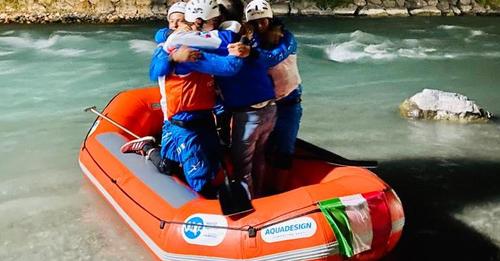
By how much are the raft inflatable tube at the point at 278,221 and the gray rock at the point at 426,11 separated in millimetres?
11185

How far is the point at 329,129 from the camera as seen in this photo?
6215 mm

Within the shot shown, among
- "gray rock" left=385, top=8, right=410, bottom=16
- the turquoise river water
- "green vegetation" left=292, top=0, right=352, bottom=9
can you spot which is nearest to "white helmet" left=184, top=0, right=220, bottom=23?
the turquoise river water

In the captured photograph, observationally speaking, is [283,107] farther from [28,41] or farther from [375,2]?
[375,2]

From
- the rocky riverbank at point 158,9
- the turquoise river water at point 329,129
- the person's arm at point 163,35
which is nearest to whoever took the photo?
the person's arm at point 163,35

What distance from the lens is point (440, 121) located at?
6375 mm

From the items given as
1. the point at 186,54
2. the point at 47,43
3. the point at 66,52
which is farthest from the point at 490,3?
the point at 186,54

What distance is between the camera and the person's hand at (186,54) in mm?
3328

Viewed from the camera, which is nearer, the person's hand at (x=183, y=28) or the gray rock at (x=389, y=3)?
Answer: the person's hand at (x=183, y=28)

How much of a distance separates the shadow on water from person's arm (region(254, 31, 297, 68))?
4.40ft

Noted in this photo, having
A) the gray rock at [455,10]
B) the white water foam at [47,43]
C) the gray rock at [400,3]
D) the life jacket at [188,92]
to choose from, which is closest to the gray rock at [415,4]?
the gray rock at [400,3]

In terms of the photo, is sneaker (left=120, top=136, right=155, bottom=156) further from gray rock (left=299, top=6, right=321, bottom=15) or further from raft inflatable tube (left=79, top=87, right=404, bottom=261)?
gray rock (left=299, top=6, right=321, bottom=15)

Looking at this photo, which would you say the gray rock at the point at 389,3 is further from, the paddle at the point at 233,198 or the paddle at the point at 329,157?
the paddle at the point at 233,198

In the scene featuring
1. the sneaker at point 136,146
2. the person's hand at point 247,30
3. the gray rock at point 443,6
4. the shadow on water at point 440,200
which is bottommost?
the gray rock at point 443,6

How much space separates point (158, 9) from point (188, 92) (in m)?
11.0
